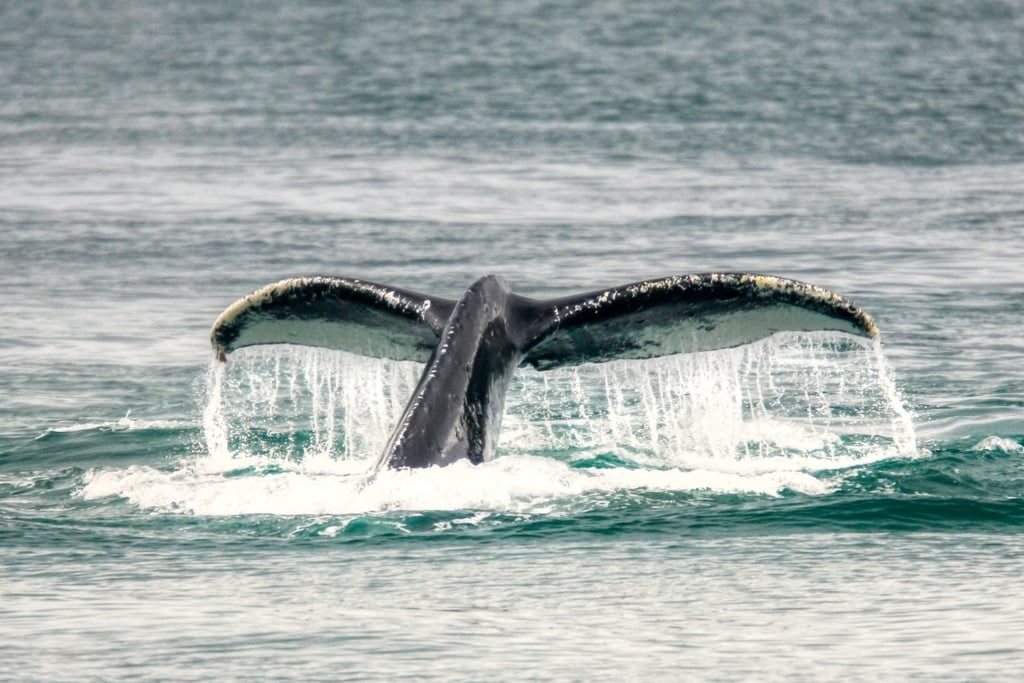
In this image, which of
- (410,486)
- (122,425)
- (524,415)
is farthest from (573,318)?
(122,425)

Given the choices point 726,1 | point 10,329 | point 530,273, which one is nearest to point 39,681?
point 10,329

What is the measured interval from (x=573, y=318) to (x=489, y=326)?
0.51 m

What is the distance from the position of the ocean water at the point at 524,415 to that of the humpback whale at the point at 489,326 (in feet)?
0.65

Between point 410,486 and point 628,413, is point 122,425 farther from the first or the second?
point 410,486

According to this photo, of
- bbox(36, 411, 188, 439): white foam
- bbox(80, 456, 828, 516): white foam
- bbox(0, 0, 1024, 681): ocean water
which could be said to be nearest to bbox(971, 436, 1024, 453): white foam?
bbox(0, 0, 1024, 681): ocean water

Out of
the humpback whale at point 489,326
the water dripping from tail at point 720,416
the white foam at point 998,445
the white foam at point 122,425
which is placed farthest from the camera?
the white foam at point 122,425

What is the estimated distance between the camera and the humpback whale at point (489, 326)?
11852mm

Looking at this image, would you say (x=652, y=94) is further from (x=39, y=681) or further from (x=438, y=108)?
(x=39, y=681)

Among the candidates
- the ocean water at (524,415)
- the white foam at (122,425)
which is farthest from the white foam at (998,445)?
the white foam at (122,425)

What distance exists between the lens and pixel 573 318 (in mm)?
12344

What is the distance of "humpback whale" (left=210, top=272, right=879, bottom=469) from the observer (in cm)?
1185

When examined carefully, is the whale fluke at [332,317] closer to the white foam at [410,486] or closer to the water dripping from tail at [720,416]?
the white foam at [410,486]

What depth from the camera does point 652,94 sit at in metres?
45.9

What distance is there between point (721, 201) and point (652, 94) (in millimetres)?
17879
